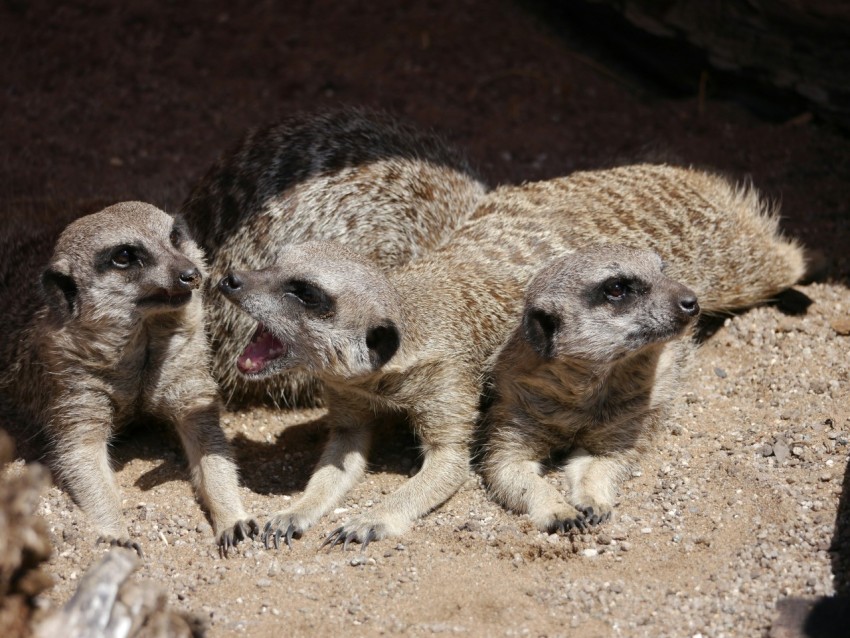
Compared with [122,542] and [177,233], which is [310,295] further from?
[122,542]

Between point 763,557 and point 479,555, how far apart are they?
3.12 ft

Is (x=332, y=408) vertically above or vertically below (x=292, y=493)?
above

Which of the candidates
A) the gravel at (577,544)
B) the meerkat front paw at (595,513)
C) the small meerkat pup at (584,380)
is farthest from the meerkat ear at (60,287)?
the meerkat front paw at (595,513)

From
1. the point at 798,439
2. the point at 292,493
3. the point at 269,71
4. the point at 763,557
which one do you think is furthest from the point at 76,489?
the point at 269,71

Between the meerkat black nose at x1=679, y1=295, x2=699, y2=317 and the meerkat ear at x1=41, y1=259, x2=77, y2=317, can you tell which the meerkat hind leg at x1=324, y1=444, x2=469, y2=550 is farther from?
the meerkat ear at x1=41, y1=259, x2=77, y2=317

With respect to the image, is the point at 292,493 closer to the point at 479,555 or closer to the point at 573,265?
the point at 479,555

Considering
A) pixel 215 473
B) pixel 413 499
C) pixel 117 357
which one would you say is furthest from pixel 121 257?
pixel 413 499

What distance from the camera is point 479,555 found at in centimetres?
363

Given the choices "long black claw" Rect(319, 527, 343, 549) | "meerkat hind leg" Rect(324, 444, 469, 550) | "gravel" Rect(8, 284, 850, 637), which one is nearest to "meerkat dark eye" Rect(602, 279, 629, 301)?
"gravel" Rect(8, 284, 850, 637)

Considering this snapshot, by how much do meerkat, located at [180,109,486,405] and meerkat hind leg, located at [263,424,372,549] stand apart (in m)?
0.46

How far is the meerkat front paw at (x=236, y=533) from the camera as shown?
376cm

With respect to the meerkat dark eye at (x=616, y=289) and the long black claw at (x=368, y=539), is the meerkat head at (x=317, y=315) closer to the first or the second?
the long black claw at (x=368, y=539)

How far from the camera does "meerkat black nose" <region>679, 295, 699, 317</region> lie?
12.1 feet

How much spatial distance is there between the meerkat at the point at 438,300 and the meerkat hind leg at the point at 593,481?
0.43 metres
